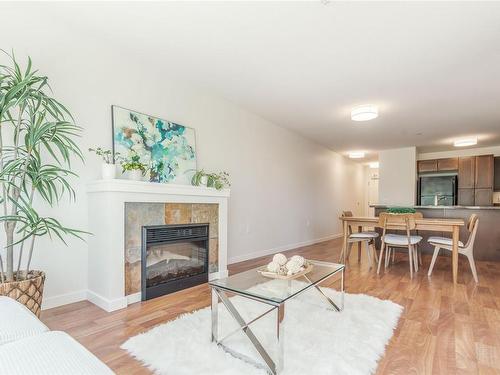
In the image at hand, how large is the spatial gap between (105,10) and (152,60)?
0.76 meters

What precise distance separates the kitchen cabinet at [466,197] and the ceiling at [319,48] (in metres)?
2.92

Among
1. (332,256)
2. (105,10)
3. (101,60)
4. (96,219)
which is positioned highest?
(105,10)

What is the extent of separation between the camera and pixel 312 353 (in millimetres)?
1721

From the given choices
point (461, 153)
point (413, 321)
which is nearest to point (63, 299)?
point (413, 321)

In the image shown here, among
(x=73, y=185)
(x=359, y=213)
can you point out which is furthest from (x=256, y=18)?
(x=359, y=213)

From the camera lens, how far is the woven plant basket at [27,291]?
1.79m

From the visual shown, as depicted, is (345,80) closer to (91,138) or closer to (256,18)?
(256,18)

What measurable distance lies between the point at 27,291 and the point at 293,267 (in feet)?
6.02

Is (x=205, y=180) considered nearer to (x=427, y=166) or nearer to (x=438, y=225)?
(x=438, y=225)

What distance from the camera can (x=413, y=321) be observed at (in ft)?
7.38

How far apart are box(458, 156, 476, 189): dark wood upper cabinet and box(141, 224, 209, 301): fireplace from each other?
664cm

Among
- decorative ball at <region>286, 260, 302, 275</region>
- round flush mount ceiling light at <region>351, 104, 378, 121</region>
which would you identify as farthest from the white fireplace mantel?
round flush mount ceiling light at <region>351, 104, 378, 121</region>

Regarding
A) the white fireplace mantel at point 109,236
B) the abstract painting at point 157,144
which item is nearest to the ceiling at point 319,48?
the abstract painting at point 157,144

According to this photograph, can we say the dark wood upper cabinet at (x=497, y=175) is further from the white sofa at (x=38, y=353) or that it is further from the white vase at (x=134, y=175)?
the white sofa at (x=38, y=353)
